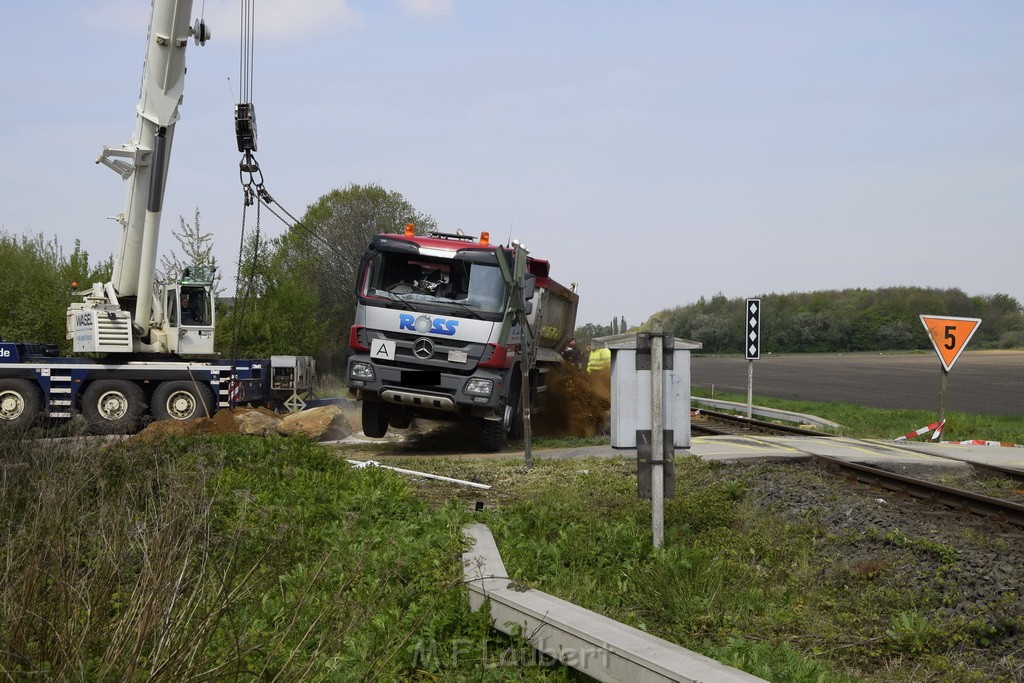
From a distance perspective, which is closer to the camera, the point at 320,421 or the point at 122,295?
the point at 320,421

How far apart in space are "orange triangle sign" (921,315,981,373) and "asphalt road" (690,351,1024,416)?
8.54 meters

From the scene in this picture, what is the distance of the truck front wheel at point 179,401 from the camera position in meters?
20.5

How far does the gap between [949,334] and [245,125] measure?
1326cm

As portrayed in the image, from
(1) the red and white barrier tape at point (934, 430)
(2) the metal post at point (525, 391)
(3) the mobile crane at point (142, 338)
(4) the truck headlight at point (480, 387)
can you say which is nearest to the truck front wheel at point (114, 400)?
(3) the mobile crane at point (142, 338)

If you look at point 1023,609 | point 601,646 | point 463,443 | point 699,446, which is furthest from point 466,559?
point 463,443

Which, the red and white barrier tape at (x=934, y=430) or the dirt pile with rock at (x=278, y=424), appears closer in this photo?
the dirt pile with rock at (x=278, y=424)

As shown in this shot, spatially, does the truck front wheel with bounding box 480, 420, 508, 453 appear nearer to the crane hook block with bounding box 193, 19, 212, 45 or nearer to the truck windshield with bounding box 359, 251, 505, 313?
the truck windshield with bounding box 359, 251, 505, 313

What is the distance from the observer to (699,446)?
1521 centimetres

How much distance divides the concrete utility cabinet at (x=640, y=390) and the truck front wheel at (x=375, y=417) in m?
9.18

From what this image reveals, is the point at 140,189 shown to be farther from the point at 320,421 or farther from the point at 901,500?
the point at 901,500

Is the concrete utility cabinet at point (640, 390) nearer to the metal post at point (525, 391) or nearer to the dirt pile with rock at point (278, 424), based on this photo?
the metal post at point (525, 391)

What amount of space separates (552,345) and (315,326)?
18180 mm

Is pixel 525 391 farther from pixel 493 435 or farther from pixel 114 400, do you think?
pixel 114 400

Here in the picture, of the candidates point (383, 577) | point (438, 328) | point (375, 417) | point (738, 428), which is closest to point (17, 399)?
point (375, 417)
